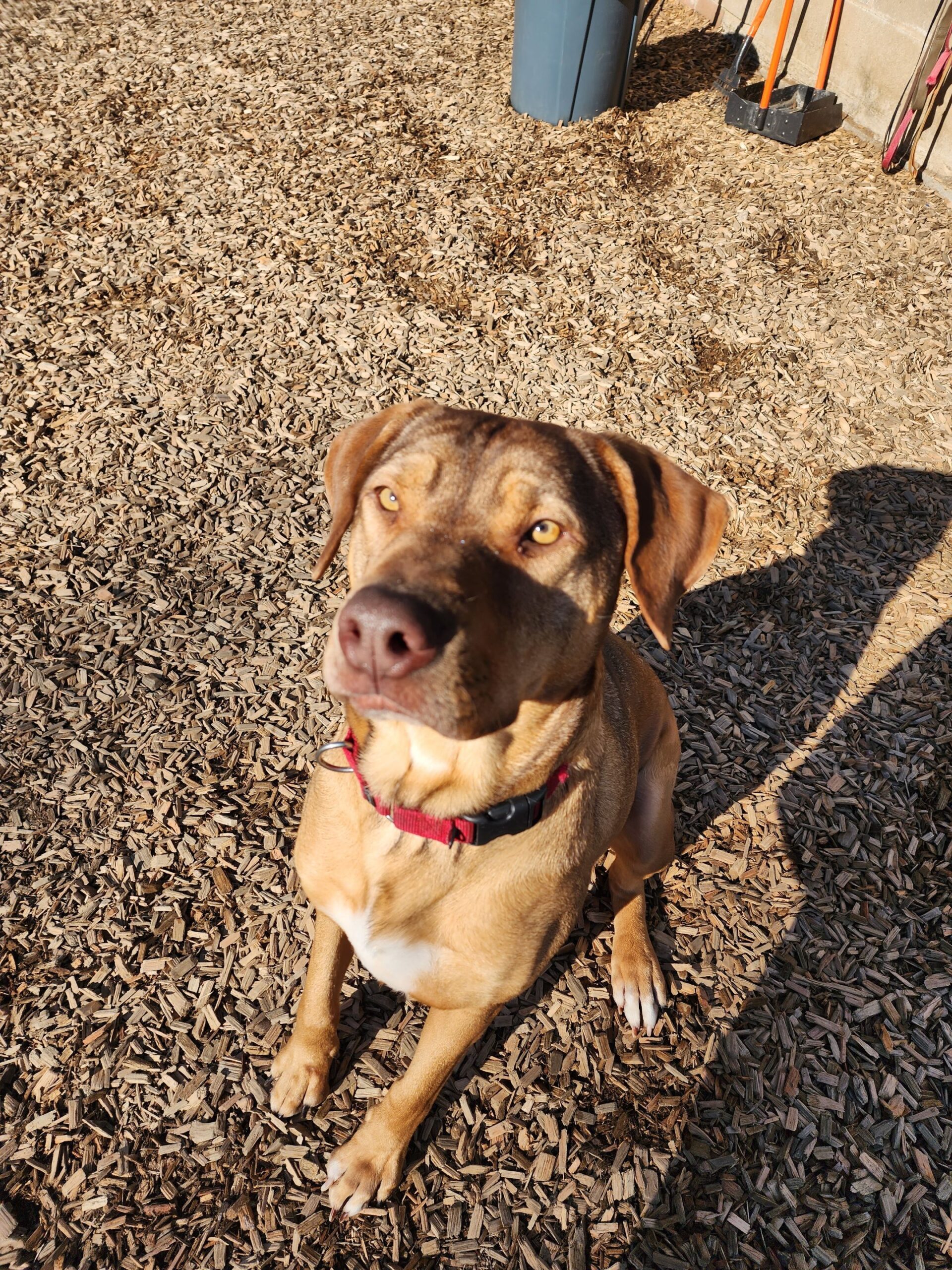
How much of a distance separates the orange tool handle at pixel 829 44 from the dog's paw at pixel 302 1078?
9225 mm

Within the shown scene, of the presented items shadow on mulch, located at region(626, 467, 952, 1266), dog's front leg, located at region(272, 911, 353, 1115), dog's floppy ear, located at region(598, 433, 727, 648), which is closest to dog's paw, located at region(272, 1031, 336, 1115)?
dog's front leg, located at region(272, 911, 353, 1115)

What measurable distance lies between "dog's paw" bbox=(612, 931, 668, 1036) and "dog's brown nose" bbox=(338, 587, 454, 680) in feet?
7.17

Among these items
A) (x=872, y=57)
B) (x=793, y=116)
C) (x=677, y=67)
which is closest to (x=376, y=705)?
(x=793, y=116)

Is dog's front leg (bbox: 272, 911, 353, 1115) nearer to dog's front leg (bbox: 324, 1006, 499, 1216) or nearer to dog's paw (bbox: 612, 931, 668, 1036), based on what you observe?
dog's front leg (bbox: 324, 1006, 499, 1216)

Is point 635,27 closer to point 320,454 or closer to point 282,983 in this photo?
point 320,454

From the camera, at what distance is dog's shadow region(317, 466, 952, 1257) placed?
3193mm

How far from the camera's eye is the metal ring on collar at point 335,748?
2506 millimetres

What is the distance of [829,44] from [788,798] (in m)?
7.59

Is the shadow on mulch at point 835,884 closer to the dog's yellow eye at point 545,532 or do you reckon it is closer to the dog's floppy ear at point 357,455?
the dog's yellow eye at point 545,532

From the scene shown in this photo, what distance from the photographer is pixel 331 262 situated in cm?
659

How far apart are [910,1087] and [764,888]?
0.92 meters

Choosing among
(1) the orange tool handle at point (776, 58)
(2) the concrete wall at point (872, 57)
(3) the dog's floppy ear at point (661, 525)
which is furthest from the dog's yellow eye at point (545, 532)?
(1) the orange tool handle at point (776, 58)

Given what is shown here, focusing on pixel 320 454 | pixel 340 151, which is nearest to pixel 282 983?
pixel 320 454

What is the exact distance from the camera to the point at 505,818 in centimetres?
239
